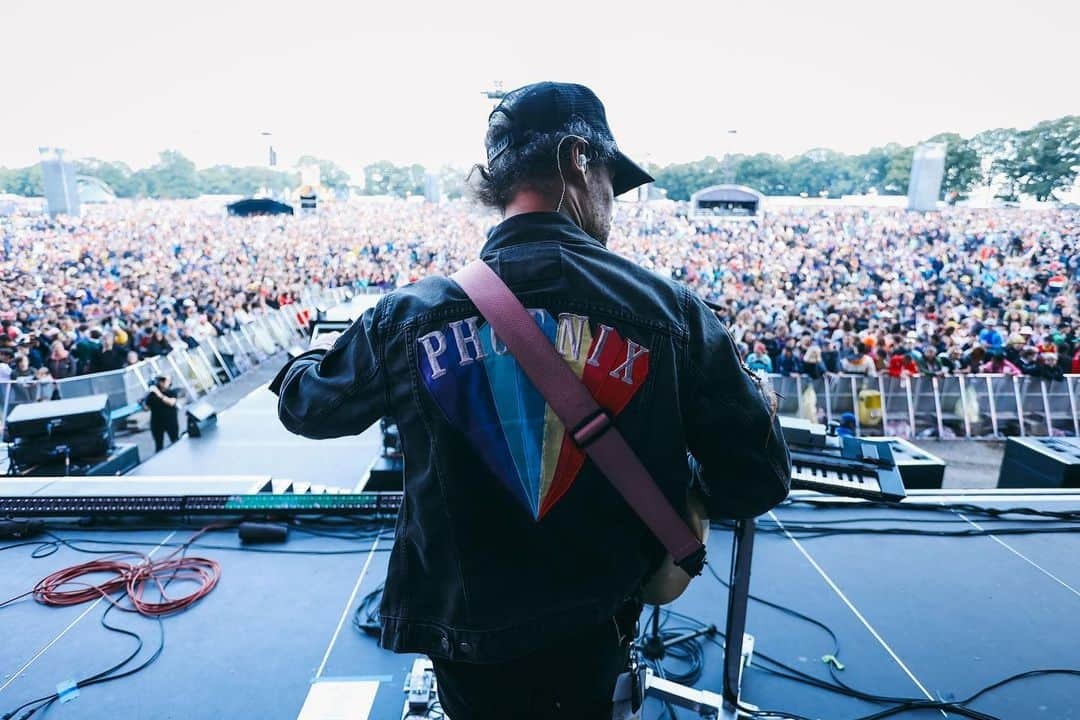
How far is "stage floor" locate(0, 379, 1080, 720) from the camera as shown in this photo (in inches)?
67.1

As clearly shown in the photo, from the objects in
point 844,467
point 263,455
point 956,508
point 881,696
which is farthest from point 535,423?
point 263,455

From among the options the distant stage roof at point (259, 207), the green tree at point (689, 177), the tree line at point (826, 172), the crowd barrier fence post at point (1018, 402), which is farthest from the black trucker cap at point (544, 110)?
the distant stage roof at point (259, 207)

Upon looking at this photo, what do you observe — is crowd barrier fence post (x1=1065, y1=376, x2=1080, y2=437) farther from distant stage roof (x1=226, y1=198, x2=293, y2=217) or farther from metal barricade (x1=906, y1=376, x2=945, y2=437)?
distant stage roof (x1=226, y1=198, x2=293, y2=217)

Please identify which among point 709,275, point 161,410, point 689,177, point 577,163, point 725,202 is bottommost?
point 161,410

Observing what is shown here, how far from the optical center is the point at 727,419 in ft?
3.06

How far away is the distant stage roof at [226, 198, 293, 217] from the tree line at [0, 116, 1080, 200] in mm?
A: 6953

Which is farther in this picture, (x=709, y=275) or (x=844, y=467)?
(x=709, y=275)

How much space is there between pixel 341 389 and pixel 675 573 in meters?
0.63

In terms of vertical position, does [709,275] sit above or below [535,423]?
below

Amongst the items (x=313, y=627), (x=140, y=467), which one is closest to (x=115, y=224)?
(x=140, y=467)

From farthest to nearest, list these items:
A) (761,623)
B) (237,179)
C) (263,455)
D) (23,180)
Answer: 1. (237,179)
2. (23,180)
3. (263,455)
4. (761,623)

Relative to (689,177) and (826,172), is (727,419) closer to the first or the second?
(689,177)

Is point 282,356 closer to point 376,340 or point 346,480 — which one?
point 346,480

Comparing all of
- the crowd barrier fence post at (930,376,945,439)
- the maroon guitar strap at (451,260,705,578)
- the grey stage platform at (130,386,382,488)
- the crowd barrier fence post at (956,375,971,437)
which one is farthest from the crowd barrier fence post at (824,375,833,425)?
the maroon guitar strap at (451,260,705,578)
